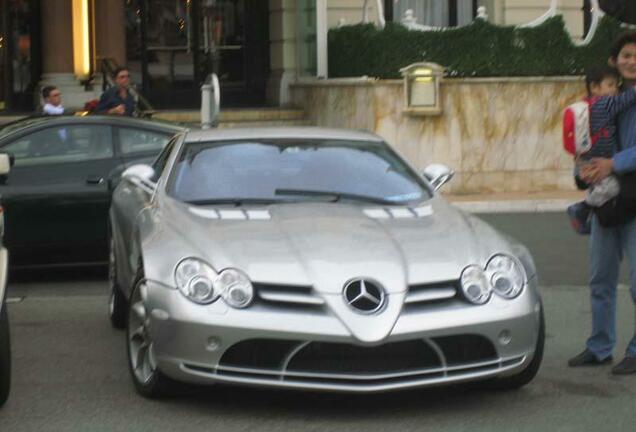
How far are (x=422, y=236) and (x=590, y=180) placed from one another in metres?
1.07

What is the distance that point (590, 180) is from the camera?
7.50 m

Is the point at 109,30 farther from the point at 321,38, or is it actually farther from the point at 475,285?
the point at 475,285

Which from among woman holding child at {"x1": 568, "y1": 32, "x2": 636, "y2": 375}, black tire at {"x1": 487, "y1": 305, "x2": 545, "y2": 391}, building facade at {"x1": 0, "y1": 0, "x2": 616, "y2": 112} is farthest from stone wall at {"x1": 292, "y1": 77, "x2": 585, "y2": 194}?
black tire at {"x1": 487, "y1": 305, "x2": 545, "y2": 391}

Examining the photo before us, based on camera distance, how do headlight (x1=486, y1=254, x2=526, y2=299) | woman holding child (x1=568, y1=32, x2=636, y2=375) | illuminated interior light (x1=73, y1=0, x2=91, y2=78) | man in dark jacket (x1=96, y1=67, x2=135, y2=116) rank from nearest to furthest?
headlight (x1=486, y1=254, x2=526, y2=299)
woman holding child (x1=568, y1=32, x2=636, y2=375)
man in dark jacket (x1=96, y1=67, x2=135, y2=116)
illuminated interior light (x1=73, y1=0, x2=91, y2=78)

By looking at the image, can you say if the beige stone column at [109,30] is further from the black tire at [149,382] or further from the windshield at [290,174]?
the black tire at [149,382]

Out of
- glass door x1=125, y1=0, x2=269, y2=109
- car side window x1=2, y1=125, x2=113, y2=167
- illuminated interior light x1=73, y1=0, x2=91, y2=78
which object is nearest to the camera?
car side window x1=2, y1=125, x2=113, y2=167

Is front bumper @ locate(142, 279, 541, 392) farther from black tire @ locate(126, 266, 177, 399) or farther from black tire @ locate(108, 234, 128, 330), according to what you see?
black tire @ locate(108, 234, 128, 330)

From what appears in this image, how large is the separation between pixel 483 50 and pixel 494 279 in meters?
12.7

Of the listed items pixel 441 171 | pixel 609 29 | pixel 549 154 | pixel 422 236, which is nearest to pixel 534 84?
pixel 549 154

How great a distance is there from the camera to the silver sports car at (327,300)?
6.50m

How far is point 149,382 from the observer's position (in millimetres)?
6980

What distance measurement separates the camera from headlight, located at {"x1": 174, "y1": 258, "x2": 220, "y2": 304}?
21.6 feet

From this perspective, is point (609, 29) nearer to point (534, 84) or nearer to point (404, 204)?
point (534, 84)

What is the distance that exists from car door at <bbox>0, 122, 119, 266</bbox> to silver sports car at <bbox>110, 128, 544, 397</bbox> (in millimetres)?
3969
